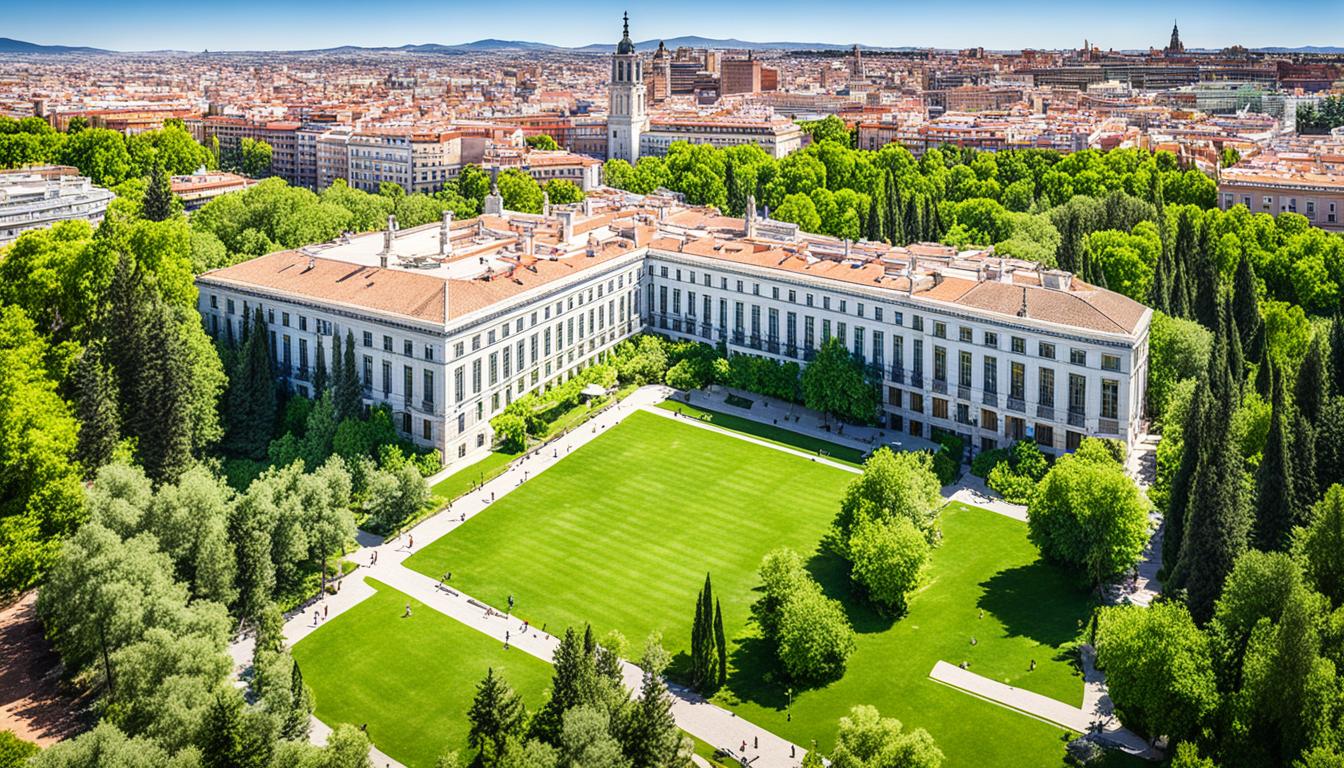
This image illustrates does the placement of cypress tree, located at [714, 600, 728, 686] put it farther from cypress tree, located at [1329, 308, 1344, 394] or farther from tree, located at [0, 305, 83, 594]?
cypress tree, located at [1329, 308, 1344, 394]

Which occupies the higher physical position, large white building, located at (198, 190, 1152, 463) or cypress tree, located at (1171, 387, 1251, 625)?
large white building, located at (198, 190, 1152, 463)

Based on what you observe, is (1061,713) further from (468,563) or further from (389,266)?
(389,266)

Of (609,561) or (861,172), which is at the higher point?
(861,172)

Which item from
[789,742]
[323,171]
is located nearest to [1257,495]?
[789,742]

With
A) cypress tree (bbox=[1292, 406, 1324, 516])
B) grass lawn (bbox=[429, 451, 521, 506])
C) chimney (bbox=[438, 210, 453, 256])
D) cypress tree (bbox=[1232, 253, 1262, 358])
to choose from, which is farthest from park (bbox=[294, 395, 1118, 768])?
cypress tree (bbox=[1232, 253, 1262, 358])

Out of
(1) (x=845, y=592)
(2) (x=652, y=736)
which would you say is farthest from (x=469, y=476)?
(2) (x=652, y=736)

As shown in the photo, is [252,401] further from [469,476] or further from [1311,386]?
[1311,386]
